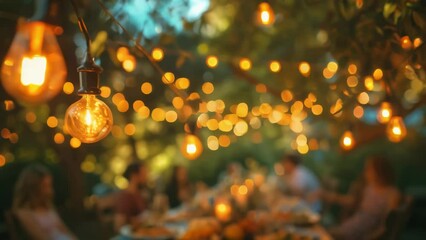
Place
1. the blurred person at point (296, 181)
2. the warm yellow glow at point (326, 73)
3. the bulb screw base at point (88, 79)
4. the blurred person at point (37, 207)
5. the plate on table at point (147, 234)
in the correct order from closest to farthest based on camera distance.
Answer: the bulb screw base at point (88, 79) → the plate on table at point (147, 234) → the blurred person at point (37, 207) → the warm yellow glow at point (326, 73) → the blurred person at point (296, 181)

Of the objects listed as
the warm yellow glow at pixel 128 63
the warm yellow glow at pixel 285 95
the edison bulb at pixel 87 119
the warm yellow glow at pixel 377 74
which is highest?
the warm yellow glow at pixel 285 95

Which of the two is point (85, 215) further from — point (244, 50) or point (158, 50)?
point (158, 50)

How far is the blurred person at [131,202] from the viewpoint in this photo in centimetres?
552

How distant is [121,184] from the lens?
35.2 feet

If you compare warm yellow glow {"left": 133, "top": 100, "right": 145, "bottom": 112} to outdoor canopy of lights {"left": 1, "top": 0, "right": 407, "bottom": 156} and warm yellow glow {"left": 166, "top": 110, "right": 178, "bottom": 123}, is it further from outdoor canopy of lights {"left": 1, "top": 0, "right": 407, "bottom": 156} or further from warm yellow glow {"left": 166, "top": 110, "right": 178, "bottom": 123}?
outdoor canopy of lights {"left": 1, "top": 0, "right": 407, "bottom": 156}

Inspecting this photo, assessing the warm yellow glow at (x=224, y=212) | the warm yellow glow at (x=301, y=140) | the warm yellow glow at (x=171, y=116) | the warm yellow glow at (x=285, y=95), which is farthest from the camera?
the warm yellow glow at (x=171, y=116)

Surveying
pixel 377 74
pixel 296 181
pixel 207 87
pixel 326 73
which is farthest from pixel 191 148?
pixel 207 87

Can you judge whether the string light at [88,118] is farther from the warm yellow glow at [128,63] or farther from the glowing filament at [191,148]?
the warm yellow glow at [128,63]

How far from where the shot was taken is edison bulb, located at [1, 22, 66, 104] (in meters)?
2.54

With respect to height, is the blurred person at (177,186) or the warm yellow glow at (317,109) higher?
the blurred person at (177,186)

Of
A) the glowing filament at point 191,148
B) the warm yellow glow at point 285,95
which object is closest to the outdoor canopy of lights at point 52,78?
the glowing filament at point 191,148

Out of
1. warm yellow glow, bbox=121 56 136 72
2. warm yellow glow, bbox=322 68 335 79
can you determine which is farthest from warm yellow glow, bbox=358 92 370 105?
warm yellow glow, bbox=121 56 136 72

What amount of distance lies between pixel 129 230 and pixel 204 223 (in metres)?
0.61

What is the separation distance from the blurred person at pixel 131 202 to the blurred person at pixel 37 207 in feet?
3.07
